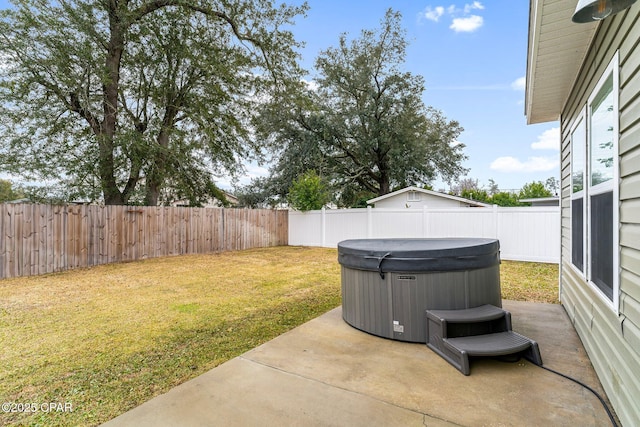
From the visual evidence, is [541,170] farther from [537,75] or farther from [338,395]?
[338,395]

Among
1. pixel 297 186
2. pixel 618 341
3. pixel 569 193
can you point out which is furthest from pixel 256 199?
pixel 618 341

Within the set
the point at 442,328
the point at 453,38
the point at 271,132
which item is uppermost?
the point at 453,38

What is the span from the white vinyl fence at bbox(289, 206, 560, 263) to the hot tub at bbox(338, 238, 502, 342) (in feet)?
20.7

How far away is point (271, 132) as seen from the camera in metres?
16.8

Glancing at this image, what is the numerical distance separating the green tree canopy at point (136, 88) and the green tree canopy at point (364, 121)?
3.95 metres

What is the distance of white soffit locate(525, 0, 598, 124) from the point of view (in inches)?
83.9

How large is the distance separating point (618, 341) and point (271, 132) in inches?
643

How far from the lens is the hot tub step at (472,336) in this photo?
7.63 ft

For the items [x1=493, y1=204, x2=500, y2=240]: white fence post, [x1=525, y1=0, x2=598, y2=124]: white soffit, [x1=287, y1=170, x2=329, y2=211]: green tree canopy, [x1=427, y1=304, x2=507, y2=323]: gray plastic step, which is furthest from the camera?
[x1=287, y1=170, x2=329, y2=211]: green tree canopy

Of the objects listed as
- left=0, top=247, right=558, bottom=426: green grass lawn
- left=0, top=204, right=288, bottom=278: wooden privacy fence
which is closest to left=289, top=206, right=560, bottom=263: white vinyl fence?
left=0, top=247, right=558, bottom=426: green grass lawn

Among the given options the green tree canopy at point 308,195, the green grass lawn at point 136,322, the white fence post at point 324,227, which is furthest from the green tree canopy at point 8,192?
the white fence post at point 324,227

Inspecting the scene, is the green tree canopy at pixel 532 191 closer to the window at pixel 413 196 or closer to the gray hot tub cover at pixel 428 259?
the window at pixel 413 196

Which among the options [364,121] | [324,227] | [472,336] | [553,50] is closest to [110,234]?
[324,227]

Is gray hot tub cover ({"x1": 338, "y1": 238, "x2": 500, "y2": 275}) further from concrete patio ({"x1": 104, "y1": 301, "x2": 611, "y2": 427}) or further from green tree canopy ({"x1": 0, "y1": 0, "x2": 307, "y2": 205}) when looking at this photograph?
green tree canopy ({"x1": 0, "y1": 0, "x2": 307, "y2": 205})
